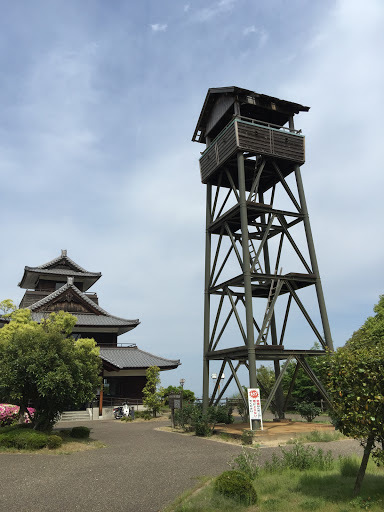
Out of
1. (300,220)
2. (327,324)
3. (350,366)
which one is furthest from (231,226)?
(350,366)

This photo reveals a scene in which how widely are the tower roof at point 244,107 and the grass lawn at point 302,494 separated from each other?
711 inches

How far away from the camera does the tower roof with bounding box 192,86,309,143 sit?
71.8 feet

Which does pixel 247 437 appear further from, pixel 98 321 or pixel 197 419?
pixel 98 321

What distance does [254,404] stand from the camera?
17094 millimetres

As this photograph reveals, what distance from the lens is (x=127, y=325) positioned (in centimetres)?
4072

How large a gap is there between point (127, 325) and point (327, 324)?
25022 mm

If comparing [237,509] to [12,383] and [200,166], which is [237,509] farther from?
[200,166]

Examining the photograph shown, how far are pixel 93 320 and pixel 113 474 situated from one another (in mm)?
30953

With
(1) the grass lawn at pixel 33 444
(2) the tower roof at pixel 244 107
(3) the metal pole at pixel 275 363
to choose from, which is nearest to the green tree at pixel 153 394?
(3) the metal pole at pixel 275 363

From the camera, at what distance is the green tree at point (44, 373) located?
52.5 ft

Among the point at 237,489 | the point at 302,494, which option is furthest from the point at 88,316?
the point at 302,494

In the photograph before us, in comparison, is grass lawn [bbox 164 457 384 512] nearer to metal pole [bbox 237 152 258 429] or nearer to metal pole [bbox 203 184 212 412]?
metal pole [bbox 237 152 258 429]

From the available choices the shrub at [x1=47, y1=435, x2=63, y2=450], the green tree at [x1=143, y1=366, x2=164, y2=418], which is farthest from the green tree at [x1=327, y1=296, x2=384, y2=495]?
the green tree at [x1=143, y1=366, x2=164, y2=418]

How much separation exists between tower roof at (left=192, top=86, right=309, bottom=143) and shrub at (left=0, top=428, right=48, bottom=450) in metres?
18.3
